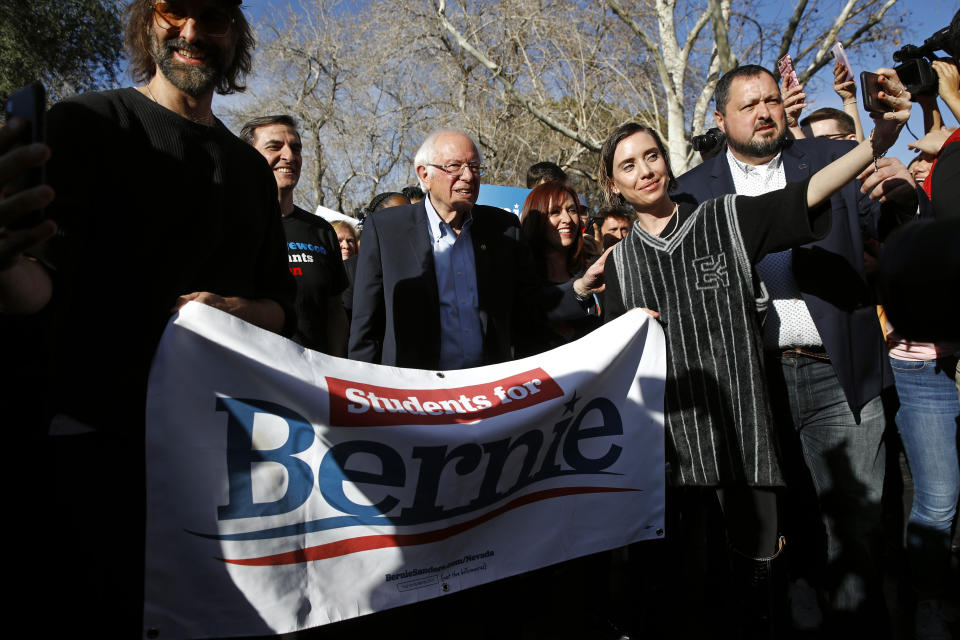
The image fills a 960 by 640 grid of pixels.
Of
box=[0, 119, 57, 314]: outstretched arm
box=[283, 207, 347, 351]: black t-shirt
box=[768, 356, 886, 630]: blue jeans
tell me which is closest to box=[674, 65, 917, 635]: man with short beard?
box=[768, 356, 886, 630]: blue jeans

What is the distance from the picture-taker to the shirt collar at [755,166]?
9.96ft

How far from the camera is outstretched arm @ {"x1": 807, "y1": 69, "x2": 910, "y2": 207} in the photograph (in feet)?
6.91

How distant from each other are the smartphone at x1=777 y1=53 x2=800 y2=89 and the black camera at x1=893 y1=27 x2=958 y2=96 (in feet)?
5.35

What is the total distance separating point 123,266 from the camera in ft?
5.23

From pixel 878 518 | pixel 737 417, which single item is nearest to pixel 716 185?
pixel 737 417

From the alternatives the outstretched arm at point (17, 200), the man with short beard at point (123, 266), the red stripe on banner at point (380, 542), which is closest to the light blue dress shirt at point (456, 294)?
the red stripe on banner at point (380, 542)

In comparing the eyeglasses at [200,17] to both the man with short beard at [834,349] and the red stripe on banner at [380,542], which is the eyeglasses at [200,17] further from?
the man with short beard at [834,349]

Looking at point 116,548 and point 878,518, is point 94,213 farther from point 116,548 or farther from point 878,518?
point 878,518

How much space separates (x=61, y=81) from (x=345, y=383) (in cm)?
2452

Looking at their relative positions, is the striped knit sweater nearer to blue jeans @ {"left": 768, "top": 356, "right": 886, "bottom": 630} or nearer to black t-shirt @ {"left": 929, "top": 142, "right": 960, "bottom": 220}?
blue jeans @ {"left": 768, "top": 356, "right": 886, "bottom": 630}

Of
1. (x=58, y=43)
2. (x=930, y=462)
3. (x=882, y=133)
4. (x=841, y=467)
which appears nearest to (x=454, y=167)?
(x=882, y=133)

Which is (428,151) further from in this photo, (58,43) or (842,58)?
(58,43)

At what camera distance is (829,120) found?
4340 millimetres

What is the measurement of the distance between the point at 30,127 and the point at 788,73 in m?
3.82
